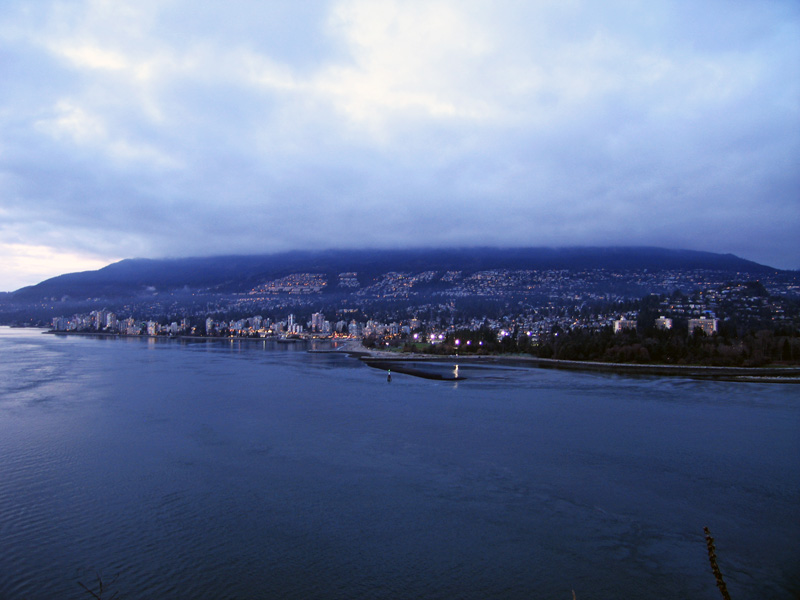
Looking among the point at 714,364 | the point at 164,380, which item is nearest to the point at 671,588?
the point at 164,380

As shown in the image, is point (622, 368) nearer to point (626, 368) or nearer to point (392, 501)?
point (626, 368)

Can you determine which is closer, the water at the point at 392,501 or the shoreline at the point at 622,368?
the water at the point at 392,501

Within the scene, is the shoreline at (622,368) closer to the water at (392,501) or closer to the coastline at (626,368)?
the coastline at (626,368)

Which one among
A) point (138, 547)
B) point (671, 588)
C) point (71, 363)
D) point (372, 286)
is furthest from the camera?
point (372, 286)

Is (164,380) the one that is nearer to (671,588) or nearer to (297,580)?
(297,580)

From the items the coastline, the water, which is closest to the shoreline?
the coastline

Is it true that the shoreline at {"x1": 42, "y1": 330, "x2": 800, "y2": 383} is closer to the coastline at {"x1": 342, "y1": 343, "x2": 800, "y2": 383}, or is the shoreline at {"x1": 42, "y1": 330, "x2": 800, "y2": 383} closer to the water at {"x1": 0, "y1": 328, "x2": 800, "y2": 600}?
the coastline at {"x1": 342, "y1": 343, "x2": 800, "y2": 383}

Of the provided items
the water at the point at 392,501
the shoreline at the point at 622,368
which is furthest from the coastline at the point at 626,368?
the water at the point at 392,501

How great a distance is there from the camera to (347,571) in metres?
7.09

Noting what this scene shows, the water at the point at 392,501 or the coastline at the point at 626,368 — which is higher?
the water at the point at 392,501

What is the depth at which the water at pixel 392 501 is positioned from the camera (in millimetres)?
6895

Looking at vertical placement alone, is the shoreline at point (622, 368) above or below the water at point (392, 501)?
below

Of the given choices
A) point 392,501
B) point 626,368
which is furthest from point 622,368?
point 392,501

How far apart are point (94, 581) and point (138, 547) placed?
94 cm
